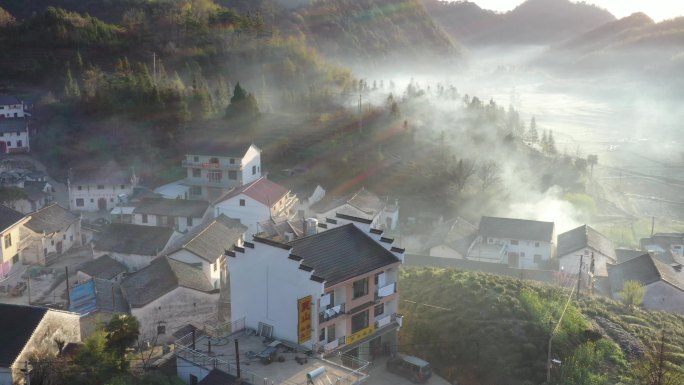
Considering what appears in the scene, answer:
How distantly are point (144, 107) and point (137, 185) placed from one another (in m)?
6.68

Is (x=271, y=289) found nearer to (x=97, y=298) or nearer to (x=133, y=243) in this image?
(x=97, y=298)

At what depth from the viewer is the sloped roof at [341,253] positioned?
35.0 ft

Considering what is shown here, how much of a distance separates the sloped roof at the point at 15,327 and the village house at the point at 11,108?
24030 mm

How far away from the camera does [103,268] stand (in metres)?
16.1

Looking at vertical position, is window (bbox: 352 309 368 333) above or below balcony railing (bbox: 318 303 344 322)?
below

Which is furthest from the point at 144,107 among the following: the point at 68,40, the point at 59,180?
the point at 68,40

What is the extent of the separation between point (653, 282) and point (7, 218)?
675 inches

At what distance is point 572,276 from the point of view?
18922 millimetres

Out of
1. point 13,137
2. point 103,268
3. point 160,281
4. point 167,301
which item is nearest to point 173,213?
point 103,268

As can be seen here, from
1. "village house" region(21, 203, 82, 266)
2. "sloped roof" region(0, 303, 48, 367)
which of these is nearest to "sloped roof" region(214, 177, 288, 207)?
"village house" region(21, 203, 82, 266)

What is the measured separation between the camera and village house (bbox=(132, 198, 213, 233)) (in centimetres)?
1959

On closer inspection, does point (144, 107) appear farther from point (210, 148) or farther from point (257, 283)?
point (257, 283)

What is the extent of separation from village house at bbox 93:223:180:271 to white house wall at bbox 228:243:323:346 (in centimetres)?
645

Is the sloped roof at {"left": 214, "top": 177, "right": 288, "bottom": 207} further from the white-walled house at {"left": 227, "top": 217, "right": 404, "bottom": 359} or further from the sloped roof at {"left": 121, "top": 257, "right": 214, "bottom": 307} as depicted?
the white-walled house at {"left": 227, "top": 217, "right": 404, "bottom": 359}
